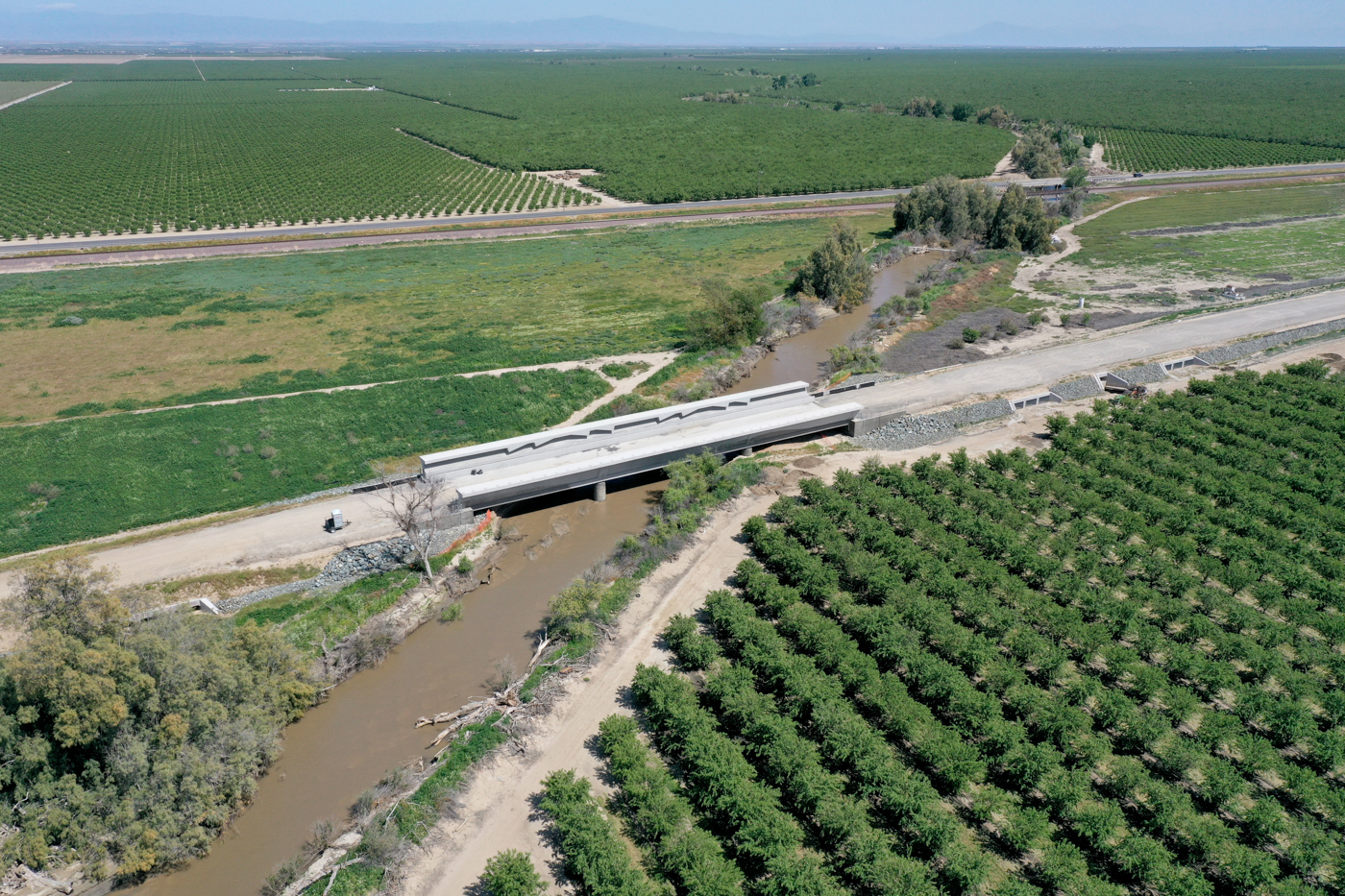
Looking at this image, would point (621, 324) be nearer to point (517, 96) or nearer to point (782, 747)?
point (782, 747)

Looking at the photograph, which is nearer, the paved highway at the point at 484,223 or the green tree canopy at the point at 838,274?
the green tree canopy at the point at 838,274

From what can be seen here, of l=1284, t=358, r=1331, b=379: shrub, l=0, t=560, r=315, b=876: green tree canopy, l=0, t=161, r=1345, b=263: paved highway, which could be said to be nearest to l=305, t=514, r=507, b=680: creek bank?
l=0, t=560, r=315, b=876: green tree canopy

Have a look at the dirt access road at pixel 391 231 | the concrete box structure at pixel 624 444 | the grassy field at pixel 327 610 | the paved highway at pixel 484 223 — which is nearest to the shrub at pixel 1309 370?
the concrete box structure at pixel 624 444

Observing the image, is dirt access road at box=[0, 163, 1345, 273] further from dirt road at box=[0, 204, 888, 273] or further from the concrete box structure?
the concrete box structure

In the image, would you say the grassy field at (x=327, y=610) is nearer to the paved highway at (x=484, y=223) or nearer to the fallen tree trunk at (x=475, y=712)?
the fallen tree trunk at (x=475, y=712)

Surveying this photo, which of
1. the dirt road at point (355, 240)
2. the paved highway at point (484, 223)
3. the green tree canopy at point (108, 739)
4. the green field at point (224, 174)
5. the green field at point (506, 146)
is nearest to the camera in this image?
the green tree canopy at point (108, 739)

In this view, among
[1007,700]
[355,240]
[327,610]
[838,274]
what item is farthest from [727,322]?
[355,240]

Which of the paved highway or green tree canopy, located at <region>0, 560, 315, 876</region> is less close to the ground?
the paved highway
